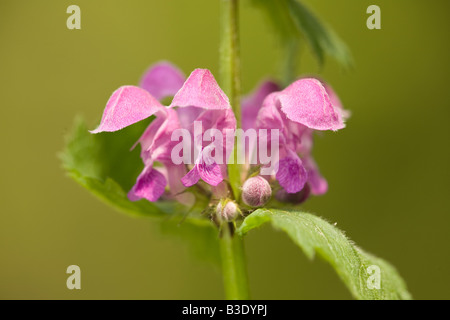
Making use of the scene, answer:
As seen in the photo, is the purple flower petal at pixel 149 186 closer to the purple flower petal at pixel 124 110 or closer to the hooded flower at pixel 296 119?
the purple flower petal at pixel 124 110

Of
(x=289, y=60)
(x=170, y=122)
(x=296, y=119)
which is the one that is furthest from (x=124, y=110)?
(x=289, y=60)

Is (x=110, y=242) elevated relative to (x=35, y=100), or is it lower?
lower

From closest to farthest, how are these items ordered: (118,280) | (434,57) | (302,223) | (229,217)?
(302,223), (229,217), (118,280), (434,57)

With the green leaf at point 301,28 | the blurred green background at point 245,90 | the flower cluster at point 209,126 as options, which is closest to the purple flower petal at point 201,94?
the flower cluster at point 209,126

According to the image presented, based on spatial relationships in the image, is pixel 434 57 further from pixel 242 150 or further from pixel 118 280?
pixel 242 150

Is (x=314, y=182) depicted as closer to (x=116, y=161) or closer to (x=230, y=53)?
(x=230, y=53)

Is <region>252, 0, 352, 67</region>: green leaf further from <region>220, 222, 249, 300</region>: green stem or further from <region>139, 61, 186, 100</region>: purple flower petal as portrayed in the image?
<region>220, 222, 249, 300</region>: green stem

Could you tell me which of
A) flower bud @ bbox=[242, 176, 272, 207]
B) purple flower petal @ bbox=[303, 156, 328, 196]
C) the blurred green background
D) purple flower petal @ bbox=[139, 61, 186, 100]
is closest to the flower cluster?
flower bud @ bbox=[242, 176, 272, 207]
